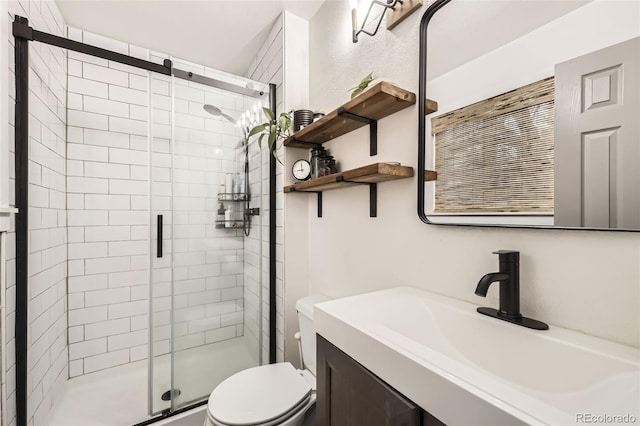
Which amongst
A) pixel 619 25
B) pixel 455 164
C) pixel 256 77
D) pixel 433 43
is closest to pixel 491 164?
pixel 455 164

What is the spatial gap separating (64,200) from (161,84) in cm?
112

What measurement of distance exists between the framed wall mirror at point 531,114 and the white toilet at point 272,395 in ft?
3.11

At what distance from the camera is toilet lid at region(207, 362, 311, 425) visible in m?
1.12

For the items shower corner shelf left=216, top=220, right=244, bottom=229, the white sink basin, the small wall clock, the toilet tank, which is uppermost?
the small wall clock

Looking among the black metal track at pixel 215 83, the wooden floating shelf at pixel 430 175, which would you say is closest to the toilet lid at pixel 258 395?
the wooden floating shelf at pixel 430 175

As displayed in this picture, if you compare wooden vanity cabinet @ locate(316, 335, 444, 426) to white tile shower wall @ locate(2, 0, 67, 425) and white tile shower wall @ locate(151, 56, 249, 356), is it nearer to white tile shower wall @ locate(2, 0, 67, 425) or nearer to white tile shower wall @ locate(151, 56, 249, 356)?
white tile shower wall @ locate(151, 56, 249, 356)

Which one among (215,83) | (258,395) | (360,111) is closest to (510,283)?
(360,111)

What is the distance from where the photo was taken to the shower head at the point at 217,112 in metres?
1.68

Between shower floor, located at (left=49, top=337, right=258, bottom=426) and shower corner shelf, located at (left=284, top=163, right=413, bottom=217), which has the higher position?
shower corner shelf, located at (left=284, top=163, right=413, bottom=217)

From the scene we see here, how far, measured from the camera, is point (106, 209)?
2.12 metres

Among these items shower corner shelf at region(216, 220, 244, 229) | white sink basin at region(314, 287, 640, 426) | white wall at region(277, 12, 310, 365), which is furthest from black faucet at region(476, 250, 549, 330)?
shower corner shelf at region(216, 220, 244, 229)

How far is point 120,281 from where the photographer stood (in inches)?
85.2

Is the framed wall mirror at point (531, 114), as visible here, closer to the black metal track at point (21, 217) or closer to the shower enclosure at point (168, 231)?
the shower enclosure at point (168, 231)

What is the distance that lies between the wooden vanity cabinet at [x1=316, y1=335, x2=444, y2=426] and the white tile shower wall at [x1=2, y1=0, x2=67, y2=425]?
4.49ft
